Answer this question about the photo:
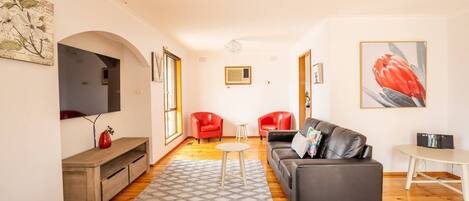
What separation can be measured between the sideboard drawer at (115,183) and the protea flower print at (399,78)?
351 centimetres

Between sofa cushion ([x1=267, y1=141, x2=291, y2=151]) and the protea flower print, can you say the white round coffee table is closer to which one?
sofa cushion ([x1=267, y1=141, x2=291, y2=151])

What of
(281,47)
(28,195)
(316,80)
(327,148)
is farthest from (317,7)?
(28,195)

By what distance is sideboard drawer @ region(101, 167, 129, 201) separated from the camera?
262 centimetres

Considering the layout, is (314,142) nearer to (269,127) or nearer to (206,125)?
(269,127)

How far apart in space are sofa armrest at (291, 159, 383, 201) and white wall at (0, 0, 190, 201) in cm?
217

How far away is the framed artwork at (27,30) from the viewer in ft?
5.32

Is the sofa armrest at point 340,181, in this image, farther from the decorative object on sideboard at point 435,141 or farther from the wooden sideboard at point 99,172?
the wooden sideboard at point 99,172

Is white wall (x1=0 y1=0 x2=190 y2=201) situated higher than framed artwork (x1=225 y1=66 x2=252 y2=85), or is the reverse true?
framed artwork (x1=225 y1=66 x2=252 y2=85)

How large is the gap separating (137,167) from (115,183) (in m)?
0.59

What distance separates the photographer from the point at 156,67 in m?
4.27

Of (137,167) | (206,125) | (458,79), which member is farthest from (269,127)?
(458,79)

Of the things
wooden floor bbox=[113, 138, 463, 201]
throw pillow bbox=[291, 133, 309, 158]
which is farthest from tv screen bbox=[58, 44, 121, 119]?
throw pillow bbox=[291, 133, 309, 158]

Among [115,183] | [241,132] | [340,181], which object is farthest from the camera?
[241,132]

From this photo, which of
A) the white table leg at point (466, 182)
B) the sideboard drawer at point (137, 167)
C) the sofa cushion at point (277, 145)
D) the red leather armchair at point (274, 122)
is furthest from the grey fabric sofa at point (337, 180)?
the red leather armchair at point (274, 122)
